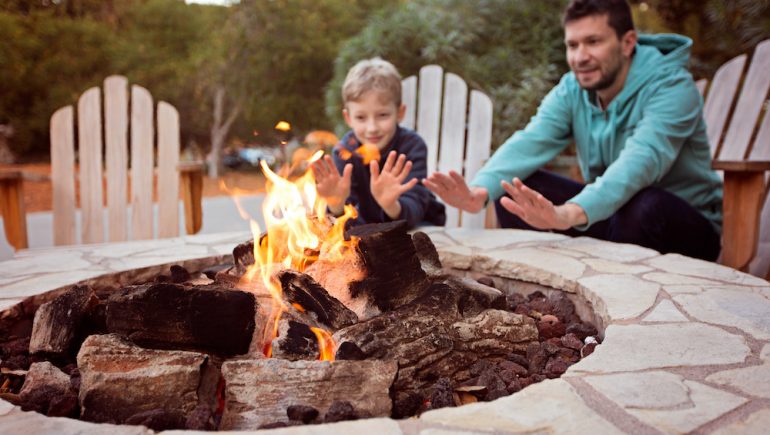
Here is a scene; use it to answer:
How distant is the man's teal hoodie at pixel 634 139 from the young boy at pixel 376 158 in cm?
44

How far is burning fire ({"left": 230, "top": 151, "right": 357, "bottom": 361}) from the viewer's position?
72.5 inches

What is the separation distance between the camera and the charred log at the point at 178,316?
5.36 feet

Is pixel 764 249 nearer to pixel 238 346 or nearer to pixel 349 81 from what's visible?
pixel 349 81

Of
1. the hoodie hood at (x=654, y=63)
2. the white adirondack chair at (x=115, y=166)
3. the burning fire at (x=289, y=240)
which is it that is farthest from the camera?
the white adirondack chair at (x=115, y=166)

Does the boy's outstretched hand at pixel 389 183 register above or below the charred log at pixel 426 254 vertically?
above

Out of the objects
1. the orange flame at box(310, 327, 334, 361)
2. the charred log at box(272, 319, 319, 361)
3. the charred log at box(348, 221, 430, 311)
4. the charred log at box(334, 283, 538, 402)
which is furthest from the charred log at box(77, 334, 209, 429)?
the charred log at box(348, 221, 430, 311)

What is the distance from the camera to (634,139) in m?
2.93

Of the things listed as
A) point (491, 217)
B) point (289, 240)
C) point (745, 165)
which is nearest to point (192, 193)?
point (289, 240)

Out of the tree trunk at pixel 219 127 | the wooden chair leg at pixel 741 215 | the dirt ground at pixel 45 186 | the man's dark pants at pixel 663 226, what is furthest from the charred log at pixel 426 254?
the tree trunk at pixel 219 127

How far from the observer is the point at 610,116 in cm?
329

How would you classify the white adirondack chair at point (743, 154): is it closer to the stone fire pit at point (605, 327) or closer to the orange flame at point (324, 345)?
the stone fire pit at point (605, 327)

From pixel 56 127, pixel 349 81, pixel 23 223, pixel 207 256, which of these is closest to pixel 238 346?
pixel 207 256

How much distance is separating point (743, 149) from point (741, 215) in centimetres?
137

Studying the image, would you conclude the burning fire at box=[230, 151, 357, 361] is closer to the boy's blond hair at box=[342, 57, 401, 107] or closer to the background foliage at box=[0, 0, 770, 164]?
the boy's blond hair at box=[342, 57, 401, 107]
